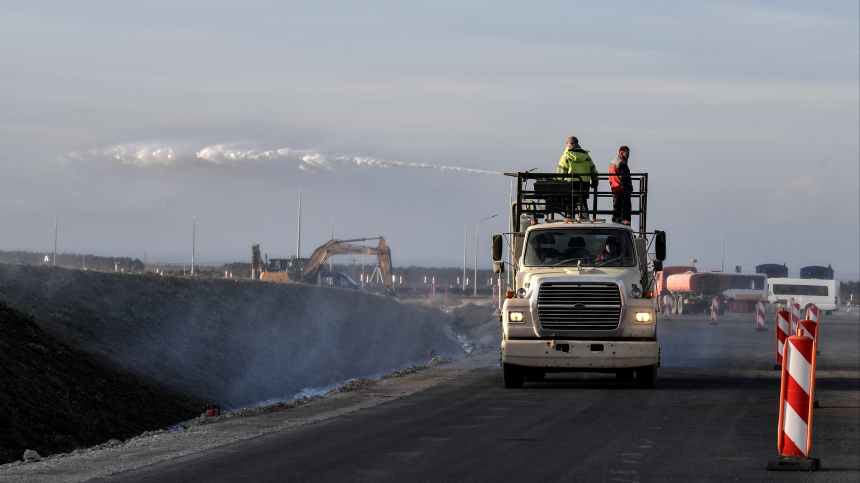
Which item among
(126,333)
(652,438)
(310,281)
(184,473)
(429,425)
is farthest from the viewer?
(310,281)

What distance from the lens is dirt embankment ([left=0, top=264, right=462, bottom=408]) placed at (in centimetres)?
2869

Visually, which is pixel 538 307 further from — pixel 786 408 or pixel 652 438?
pixel 786 408

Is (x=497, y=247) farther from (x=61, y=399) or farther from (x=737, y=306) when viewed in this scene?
(x=737, y=306)

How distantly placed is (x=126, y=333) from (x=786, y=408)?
24646 mm

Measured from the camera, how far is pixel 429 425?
12484 mm

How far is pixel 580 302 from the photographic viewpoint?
1595 centimetres

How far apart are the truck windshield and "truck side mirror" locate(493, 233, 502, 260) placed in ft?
2.03

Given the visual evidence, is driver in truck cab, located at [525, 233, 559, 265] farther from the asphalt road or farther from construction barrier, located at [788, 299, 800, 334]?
construction barrier, located at [788, 299, 800, 334]

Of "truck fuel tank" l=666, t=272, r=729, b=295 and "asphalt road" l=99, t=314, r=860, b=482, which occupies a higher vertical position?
"truck fuel tank" l=666, t=272, r=729, b=295

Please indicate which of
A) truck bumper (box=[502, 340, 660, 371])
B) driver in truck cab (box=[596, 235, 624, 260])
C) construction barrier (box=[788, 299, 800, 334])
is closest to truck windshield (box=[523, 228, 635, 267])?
driver in truck cab (box=[596, 235, 624, 260])

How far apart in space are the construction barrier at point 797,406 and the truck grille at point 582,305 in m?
6.26

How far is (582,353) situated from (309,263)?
159ft

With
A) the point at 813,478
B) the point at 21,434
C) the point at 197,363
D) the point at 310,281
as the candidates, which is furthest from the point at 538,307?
the point at 310,281

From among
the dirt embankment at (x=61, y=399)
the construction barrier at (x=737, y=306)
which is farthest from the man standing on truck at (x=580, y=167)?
the construction barrier at (x=737, y=306)
